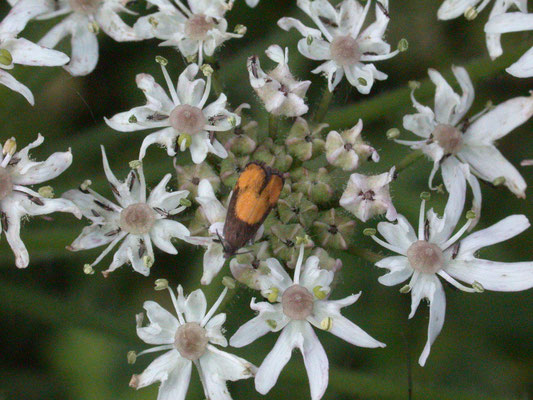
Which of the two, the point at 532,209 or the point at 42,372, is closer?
the point at 42,372

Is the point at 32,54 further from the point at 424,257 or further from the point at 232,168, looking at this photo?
the point at 424,257

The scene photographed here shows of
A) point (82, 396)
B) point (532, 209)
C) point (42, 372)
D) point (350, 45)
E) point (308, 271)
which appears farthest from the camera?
point (532, 209)

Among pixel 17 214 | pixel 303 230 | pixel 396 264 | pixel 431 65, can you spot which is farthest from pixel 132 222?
pixel 431 65

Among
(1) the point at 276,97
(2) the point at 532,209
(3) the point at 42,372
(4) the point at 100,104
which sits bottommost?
(3) the point at 42,372

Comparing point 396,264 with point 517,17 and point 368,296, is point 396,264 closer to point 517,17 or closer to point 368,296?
point 517,17

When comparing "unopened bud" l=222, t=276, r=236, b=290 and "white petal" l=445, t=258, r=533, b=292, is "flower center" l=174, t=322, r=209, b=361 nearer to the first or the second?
"unopened bud" l=222, t=276, r=236, b=290

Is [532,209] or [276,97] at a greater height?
[276,97]

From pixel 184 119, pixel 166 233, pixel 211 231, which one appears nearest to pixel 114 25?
pixel 184 119

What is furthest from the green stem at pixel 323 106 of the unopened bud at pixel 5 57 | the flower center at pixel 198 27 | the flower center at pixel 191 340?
the unopened bud at pixel 5 57

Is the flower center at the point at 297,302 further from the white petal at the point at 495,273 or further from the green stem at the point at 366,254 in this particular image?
the white petal at the point at 495,273

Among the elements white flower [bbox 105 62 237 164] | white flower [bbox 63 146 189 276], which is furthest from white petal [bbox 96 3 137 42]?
white flower [bbox 63 146 189 276]
